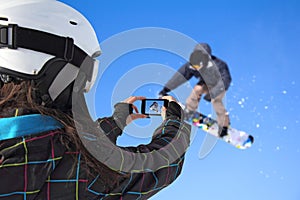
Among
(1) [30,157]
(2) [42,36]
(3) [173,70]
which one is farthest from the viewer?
(3) [173,70]

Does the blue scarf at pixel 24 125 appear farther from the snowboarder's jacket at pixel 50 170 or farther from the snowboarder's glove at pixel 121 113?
the snowboarder's glove at pixel 121 113

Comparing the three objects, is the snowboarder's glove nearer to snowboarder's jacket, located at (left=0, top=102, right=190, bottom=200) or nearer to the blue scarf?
snowboarder's jacket, located at (left=0, top=102, right=190, bottom=200)

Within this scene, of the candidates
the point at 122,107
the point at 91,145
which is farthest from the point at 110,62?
the point at 91,145

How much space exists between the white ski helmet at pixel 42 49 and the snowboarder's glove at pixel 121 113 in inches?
2.4

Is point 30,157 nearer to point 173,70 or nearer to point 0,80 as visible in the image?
point 0,80

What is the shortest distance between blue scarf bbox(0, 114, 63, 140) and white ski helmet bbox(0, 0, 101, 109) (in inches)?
2.1

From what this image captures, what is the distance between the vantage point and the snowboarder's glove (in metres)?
0.66

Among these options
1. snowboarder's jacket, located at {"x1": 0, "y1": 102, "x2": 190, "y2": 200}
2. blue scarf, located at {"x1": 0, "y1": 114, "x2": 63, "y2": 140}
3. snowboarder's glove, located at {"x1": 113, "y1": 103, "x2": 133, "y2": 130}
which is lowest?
snowboarder's jacket, located at {"x1": 0, "y1": 102, "x2": 190, "y2": 200}

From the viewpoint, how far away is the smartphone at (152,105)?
71 cm

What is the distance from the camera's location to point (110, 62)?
0.72m

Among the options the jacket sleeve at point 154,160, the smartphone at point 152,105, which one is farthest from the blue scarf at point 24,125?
the smartphone at point 152,105

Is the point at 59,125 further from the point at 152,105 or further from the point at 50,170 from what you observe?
the point at 152,105

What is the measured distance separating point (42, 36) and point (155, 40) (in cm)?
18

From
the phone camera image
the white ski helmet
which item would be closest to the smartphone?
the phone camera image
